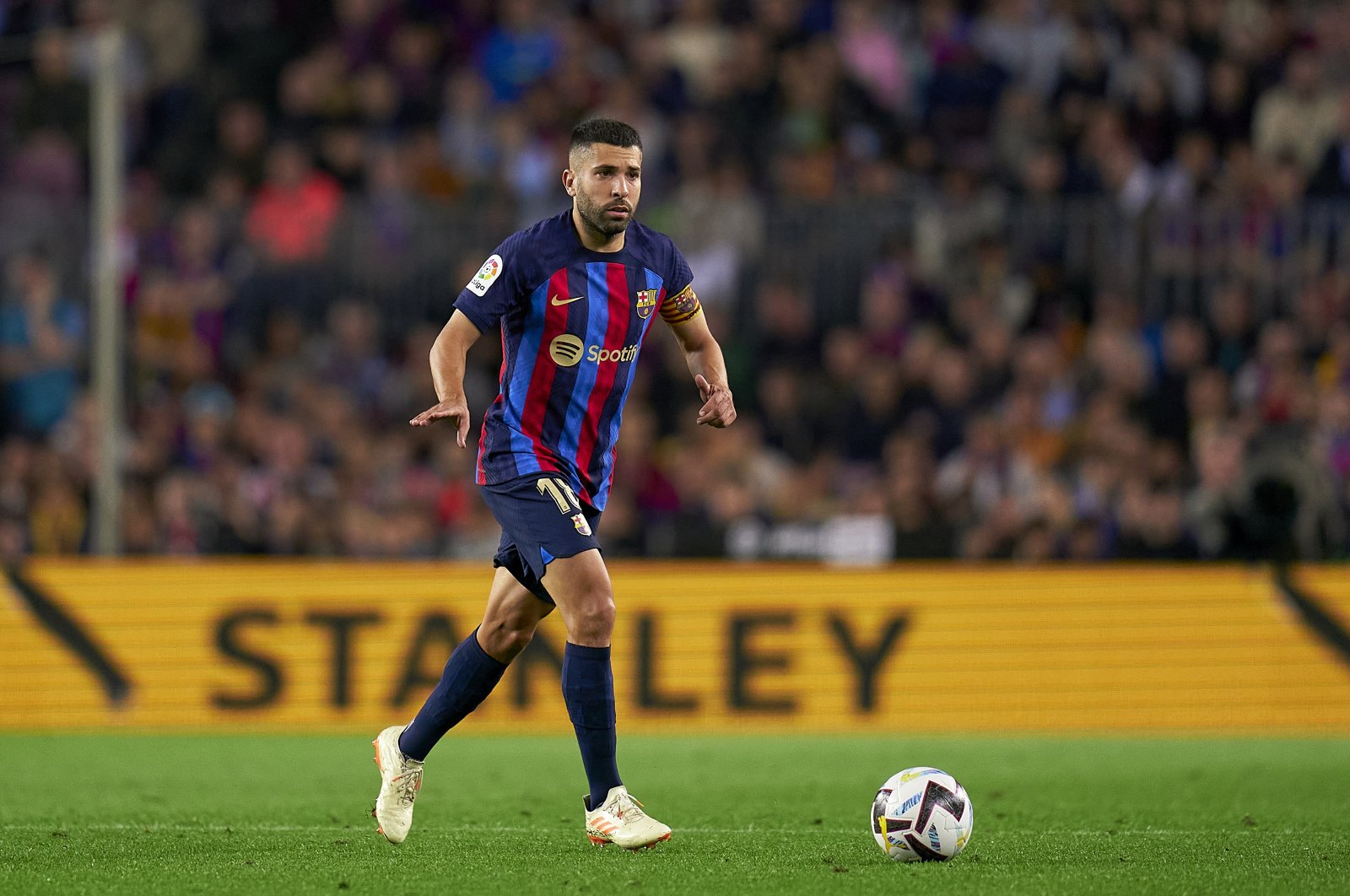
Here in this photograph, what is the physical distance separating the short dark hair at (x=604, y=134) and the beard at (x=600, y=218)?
0.18 metres

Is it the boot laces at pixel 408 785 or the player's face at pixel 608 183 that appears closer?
the player's face at pixel 608 183

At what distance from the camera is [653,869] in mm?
5836

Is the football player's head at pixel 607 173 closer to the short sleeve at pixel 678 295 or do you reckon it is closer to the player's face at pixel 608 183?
the player's face at pixel 608 183

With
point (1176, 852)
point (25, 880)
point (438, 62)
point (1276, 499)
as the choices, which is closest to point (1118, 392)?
point (1276, 499)

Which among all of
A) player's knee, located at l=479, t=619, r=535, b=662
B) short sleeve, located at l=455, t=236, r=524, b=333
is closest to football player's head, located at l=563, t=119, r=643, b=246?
short sleeve, located at l=455, t=236, r=524, b=333

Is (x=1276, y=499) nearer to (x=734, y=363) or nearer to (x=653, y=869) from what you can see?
(x=734, y=363)

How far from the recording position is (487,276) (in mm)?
6328

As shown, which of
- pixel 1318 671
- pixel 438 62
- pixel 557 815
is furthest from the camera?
pixel 438 62

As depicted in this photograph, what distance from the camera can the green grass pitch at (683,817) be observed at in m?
5.70

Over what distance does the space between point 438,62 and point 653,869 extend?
11722mm

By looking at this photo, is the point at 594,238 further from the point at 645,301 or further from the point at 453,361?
the point at 453,361

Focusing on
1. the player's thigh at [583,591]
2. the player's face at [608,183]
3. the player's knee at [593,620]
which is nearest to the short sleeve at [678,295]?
the player's face at [608,183]

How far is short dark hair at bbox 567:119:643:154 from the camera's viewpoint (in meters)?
6.33

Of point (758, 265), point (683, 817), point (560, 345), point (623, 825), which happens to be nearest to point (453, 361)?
point (560, 345)
